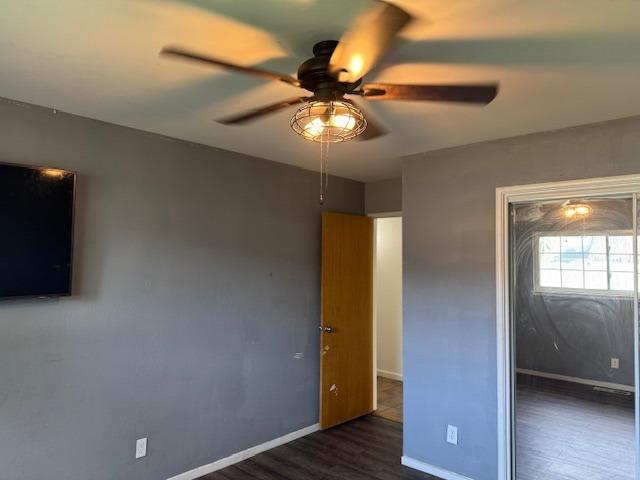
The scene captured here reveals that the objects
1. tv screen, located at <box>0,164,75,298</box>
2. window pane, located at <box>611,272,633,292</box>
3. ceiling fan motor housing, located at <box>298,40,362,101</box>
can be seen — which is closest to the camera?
ceiling fan motor housing, located at <box>298,40,362,101</box>

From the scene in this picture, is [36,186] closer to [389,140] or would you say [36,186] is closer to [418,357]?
[389,140]

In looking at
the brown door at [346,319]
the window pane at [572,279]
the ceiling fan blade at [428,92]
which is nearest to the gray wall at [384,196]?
the brown door at [346,319]

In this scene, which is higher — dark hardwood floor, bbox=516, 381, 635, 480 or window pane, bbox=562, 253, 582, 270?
window pane, bbox=562, 253, 582, 270

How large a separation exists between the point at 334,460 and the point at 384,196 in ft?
8.31

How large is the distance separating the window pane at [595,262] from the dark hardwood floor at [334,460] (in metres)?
1.88

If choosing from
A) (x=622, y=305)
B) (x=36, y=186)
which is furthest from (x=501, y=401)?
(x=36, y=186)

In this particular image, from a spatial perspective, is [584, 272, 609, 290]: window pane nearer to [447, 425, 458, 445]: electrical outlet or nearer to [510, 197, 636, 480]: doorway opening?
[510, 197, 636, 480]: doorway opening

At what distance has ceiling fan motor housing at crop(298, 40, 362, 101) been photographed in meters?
1.49

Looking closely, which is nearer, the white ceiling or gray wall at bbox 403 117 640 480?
the white ceiling

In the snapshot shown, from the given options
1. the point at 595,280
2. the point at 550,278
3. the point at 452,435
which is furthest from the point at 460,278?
the point at 452,435

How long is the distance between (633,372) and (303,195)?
9.03 feet

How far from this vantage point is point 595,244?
8.72ft

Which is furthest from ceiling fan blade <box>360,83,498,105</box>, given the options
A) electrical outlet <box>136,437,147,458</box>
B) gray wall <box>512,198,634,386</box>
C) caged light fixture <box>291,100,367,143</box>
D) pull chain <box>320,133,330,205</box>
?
electrical outlet <box>136,437,147,458</box>

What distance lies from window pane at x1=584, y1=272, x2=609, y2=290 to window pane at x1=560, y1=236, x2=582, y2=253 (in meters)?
0.17
